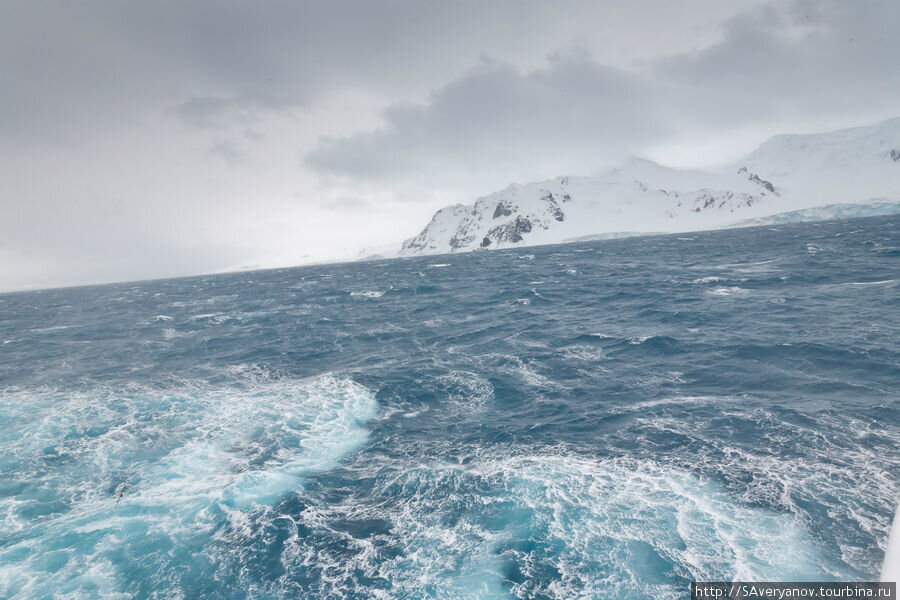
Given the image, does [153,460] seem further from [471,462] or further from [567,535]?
[567,535]

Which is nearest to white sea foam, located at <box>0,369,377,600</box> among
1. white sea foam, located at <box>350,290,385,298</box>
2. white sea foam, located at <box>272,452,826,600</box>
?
white sea foam, located at <box>272,452,826,600</box>

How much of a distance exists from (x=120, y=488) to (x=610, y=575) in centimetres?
1824

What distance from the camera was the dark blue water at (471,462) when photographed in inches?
443

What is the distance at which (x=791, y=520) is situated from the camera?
11703 millimetres

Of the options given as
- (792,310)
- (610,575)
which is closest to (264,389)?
(610,575)

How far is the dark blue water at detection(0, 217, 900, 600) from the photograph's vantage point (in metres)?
11.2

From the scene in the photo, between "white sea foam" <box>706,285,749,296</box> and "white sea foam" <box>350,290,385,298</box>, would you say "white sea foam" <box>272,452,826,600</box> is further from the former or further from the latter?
"white sea foam" <box>350,290,385,298</box>

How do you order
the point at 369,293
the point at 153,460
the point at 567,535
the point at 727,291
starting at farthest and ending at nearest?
the point at 369,293
the point at 727,291
the point at 153,460
the point at 567,535

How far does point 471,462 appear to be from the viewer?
16250 millimetres

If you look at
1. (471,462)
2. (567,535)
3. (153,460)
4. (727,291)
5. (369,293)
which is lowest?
(567,535)

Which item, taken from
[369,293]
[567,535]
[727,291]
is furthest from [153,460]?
[369,293]

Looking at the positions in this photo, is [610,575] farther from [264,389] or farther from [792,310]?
[792,310]

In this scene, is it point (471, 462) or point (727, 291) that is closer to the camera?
point (471, 462)

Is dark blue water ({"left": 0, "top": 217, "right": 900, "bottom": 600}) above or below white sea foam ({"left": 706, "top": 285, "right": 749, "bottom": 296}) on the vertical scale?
below
